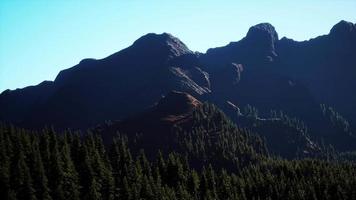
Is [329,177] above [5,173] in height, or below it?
below

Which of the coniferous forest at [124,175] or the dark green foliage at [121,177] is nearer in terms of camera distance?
the dark green foliage at [121,177]

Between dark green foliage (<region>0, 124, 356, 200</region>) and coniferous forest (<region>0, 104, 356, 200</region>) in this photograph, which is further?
coniferous forest (<region>0, 104, 356, 200</region>)

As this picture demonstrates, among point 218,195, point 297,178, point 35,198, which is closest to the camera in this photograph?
point 35,198

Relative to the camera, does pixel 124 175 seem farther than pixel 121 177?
Yes

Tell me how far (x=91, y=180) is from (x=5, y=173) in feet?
71.5

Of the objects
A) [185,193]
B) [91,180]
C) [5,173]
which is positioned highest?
[5,173]

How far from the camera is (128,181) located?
118125 millimetres

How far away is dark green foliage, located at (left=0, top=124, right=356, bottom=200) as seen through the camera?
327ft

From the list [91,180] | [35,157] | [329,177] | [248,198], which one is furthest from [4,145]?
[329,177]

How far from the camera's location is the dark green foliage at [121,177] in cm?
9969

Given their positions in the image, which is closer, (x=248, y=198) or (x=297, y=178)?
(x=248, y=198)

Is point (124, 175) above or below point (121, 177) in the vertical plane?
above

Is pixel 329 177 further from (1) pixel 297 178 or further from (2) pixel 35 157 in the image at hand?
(2) pixel 35 157

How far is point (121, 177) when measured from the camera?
124m
